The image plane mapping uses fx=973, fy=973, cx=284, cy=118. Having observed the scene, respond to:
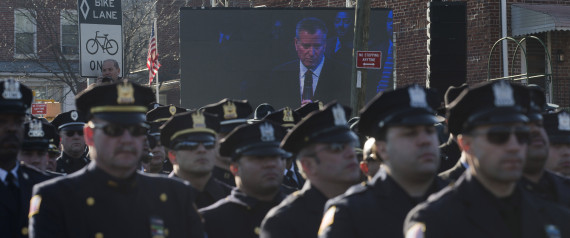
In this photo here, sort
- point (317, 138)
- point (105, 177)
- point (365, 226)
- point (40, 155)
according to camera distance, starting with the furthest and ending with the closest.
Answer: point (40, 155)
point (317, 138)
point (105, 177)
point (365, 226)

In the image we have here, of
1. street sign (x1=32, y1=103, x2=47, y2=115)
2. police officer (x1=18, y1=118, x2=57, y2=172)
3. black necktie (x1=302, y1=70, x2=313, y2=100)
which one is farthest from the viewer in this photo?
→ street sign (x1=32, y1=103, x2=47, y2=115)

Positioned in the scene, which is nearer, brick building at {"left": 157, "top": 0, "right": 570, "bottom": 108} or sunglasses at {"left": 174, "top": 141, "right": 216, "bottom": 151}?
sunglasses at {"left": 174, "top": 141, "right": 216, "bottom": 151}

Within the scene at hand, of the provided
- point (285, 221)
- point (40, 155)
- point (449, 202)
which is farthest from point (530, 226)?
point (40, 155)

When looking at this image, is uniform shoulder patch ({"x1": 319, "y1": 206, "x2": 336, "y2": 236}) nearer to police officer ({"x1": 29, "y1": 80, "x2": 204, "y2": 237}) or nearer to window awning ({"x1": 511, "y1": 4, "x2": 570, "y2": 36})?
police officer ({"x1": 29, "y1": 80, "x2": 204, "y2": 237})

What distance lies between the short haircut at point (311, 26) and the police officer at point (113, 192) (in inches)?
863

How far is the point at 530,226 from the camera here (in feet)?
14.3

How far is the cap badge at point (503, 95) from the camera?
14.9 feet

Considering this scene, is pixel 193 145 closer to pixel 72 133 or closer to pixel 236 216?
pixel 236 216

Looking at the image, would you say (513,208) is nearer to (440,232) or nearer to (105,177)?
(440,232)

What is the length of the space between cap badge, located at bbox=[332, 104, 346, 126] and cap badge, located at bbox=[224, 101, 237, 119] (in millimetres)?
3657

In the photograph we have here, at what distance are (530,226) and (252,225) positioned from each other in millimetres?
2687

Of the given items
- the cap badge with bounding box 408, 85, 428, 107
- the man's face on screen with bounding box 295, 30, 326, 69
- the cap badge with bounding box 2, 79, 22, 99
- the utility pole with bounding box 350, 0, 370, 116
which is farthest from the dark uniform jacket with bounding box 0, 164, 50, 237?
the man's face on screen with bounding box 295, 30, 326, 69

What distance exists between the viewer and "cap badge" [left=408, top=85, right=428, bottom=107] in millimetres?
5215

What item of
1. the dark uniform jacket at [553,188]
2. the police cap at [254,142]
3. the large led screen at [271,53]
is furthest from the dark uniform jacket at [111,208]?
the large led screen at [271,53]
